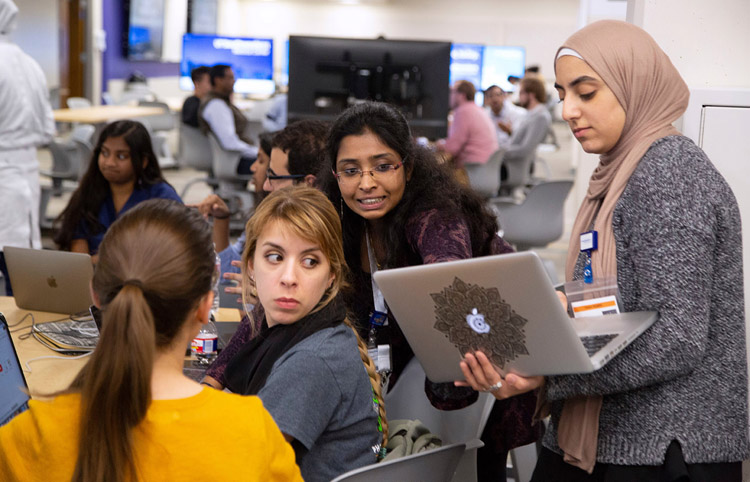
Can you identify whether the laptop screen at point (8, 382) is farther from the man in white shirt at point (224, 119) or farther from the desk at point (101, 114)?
the desk at point (101, 114)

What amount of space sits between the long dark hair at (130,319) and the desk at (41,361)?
496 millimetres

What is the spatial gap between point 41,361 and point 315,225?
908 mm

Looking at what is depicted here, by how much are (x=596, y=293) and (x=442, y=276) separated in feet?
0.95

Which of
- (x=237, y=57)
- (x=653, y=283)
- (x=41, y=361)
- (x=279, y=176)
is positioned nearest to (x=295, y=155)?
(x=279, y=176)

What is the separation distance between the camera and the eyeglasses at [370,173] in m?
1.92

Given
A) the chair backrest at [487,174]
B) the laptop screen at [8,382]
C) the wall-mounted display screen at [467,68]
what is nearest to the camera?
the laptop screen at [8,382]

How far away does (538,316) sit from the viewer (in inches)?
46.9

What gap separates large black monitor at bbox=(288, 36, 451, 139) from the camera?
421cm

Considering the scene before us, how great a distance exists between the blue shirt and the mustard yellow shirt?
2079 mm

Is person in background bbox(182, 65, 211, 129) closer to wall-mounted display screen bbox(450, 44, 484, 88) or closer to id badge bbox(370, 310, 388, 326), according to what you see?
wall-mounted display screen bbox(450, 44, 484, 88)

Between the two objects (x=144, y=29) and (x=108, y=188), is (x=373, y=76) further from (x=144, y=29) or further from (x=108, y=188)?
(x=144, y=29)

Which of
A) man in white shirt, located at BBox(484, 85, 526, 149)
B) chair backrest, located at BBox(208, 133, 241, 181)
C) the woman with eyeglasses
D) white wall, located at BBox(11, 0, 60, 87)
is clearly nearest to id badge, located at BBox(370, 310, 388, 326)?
the woman with eyeglasses

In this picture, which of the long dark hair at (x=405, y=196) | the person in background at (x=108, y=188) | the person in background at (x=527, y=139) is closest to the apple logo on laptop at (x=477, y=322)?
the long dark hair at (x=405, y=196)

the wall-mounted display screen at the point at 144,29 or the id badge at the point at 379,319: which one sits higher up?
the wall-mounted display screen at the point at 144,29
